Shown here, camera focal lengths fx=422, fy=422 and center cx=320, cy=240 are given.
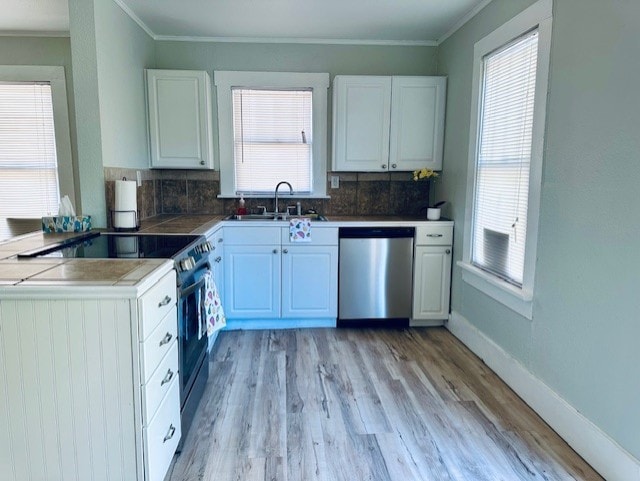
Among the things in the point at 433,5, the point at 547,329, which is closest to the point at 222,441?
the point at 547,329

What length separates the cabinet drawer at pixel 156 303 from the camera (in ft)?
4.74

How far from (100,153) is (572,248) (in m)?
2.72

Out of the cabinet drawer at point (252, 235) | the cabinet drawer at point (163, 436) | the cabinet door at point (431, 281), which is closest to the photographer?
the cabinet drawer at point (163, 436)

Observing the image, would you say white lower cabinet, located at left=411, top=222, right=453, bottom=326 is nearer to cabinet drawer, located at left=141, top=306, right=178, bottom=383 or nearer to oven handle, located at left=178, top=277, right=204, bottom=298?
oven handle, located at left=178, top=277, right=204, bottom=298

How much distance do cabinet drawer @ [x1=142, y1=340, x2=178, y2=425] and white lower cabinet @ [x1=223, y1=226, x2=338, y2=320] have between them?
1588 mm

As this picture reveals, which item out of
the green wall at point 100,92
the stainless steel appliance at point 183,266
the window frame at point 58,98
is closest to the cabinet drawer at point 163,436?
the stainless steel appliance at point 183,266

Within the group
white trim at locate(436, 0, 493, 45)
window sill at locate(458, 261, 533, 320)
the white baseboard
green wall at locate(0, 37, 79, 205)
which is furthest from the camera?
green wall at locate(0, 37, 79, 205)

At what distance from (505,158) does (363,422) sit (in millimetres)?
1802

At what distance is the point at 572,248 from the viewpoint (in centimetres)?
203

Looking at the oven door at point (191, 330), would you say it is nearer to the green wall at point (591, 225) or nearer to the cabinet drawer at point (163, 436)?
the cabinet drawer at point (163, 436)

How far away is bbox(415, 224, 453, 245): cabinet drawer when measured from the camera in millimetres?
3453

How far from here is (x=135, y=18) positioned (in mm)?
3186

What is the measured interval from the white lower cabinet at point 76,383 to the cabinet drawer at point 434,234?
2.43 metres

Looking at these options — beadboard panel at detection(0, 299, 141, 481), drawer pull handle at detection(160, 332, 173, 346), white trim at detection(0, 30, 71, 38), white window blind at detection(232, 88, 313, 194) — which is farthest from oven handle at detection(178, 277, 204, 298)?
white trim at detection(0, 30, 71, 38)
